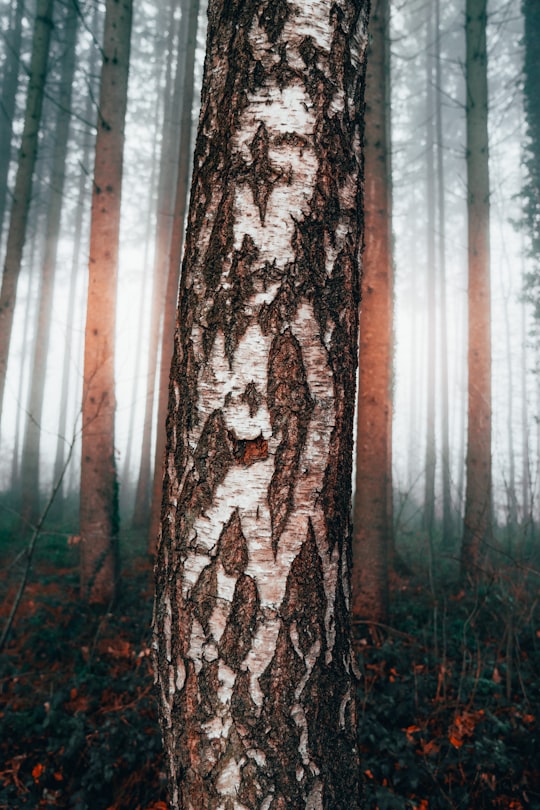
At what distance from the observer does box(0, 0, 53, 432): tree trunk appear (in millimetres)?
8344

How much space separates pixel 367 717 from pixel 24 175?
33.6 ft

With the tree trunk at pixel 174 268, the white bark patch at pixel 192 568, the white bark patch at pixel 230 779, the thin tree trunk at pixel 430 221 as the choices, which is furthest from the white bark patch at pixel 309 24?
the thin tree trunk at pixel 430 221

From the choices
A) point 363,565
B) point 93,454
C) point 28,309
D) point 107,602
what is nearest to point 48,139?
point 28,309

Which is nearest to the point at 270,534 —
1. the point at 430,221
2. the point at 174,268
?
the point at 174,268

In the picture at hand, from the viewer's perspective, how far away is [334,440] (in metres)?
1.03

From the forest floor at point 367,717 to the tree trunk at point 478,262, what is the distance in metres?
2.53

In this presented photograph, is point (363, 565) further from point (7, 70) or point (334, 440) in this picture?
point (7, 70)

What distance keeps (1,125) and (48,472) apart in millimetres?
19246

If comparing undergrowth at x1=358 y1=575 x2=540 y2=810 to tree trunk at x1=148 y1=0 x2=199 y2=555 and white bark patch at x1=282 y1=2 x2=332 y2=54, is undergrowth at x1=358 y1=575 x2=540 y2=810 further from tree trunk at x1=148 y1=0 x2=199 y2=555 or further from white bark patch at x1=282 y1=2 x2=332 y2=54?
tree trunk at x1=148 y1=0 x2=199 y2=555

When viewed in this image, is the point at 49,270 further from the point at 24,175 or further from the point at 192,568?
the point at 192,568

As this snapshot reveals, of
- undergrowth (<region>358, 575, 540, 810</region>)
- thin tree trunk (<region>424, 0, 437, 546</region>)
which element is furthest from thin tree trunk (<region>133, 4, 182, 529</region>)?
thin tree trunk (<region>424, 0, 437, 546</region>)

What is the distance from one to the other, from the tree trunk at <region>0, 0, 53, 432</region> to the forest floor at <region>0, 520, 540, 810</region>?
6.21 m

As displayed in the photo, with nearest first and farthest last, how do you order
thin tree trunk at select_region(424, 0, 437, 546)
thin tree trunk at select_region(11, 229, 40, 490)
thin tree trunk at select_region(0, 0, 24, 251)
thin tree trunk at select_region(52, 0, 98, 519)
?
thin tree trunk at select_region(0, 0, 24, 251), thin tree trunk at select_region(52, 0, 98, 519), thin tree trunk at select_region(424, 0, 437, 546), thin tree trunk at select_region(11, 229, 40, 490)

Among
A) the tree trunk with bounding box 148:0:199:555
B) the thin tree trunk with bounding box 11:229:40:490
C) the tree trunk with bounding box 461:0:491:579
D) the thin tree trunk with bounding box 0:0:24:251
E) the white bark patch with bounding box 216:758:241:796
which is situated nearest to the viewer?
the white bark patch with bounding box 216:758:241:796
